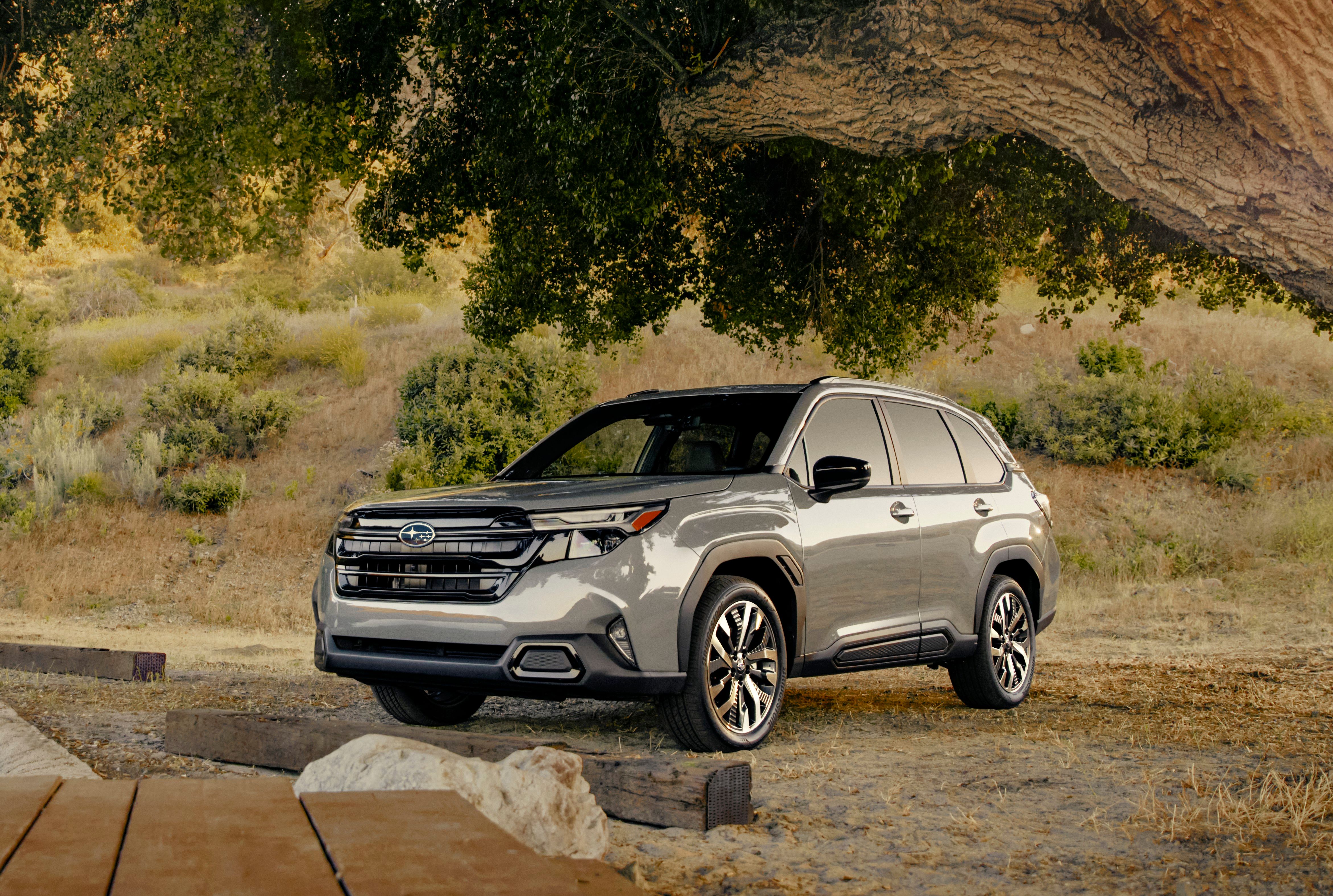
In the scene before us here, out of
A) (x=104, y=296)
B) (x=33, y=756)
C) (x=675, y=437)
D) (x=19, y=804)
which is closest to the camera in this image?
(x=19, y=804)

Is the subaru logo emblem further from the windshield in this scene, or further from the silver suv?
the windshield

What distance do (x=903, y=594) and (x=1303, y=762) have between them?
7.14ft

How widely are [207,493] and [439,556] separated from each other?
1633cm

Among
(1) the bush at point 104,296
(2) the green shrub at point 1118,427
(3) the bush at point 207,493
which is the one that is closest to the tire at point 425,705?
(3) the bush at point 207,493

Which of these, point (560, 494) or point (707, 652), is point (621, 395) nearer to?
point (560, 494)

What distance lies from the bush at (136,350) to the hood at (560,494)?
84.9 feet

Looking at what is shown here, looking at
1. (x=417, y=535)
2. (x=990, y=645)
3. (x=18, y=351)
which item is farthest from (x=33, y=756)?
(x=18, y=351)

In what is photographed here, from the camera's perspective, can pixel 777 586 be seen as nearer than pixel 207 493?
Yes

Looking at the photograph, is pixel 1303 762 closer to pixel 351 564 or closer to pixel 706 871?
pixel 706 871

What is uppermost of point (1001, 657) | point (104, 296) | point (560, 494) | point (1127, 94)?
point (104, 296)

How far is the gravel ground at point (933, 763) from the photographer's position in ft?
12.9

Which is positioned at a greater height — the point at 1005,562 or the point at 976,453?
the point at 976,453

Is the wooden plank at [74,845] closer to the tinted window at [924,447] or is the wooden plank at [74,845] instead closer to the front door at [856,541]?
the front door at [856,541]

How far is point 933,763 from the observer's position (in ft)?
18.5
